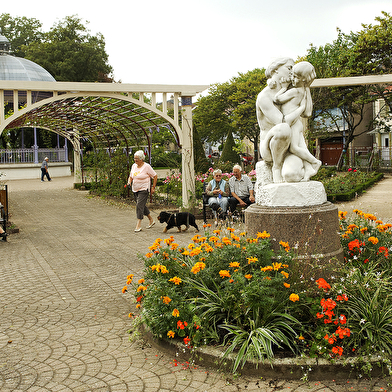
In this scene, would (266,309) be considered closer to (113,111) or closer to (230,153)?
(113,111)

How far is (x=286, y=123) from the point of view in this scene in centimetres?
479

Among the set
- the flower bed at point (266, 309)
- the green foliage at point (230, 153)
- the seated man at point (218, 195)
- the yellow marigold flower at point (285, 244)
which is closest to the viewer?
the flower bed at point (266, 309)

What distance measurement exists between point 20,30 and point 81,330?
48.8 m

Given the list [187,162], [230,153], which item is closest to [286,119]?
[187,162]

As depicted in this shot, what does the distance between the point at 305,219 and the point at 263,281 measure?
1.08 m

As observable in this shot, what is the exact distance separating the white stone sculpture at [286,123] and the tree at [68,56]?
→ 36276 mm

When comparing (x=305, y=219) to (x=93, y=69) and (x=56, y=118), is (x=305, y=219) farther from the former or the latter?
(x=93, y=69)

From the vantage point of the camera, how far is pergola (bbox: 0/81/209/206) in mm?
10773

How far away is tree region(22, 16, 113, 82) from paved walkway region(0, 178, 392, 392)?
111ft

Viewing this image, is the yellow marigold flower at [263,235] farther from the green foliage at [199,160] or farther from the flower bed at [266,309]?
the green foliage at [199,160]

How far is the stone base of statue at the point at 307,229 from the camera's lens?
14.0 ft

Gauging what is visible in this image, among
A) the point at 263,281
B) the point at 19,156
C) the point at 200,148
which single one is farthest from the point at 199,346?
the point at 19,156

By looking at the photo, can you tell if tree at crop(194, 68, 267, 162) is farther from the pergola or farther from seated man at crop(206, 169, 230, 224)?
seated man at crop(206, 169, 230, 224)

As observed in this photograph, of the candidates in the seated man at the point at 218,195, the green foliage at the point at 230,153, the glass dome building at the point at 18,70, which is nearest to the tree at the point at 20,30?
the glass dome building at the point at 18,70
